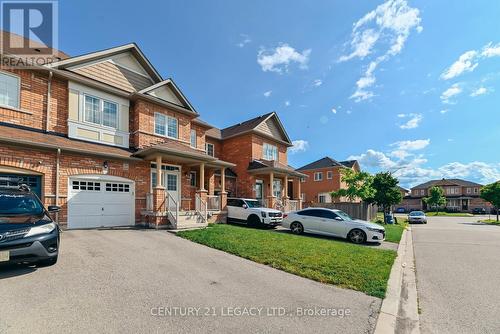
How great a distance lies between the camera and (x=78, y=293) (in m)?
4.57

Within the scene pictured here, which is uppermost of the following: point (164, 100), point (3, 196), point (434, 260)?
point (164, 100)

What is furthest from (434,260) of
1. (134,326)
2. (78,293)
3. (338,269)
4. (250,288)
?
(78,293)

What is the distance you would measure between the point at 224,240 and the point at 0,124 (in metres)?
10.0

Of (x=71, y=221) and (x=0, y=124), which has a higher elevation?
(x=0, y=124)

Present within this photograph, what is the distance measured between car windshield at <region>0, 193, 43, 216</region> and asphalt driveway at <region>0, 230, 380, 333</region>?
46.9 inches

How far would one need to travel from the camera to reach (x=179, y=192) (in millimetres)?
15844

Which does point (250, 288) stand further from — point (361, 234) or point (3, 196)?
point (361, 234)

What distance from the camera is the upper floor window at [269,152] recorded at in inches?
926

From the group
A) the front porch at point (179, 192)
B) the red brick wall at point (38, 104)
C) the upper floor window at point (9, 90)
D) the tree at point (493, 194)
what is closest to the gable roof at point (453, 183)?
the tree at point (493, 194)

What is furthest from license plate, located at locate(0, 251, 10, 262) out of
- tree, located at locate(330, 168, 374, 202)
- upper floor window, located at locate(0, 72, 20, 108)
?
tree, located at locate(330, 168, 374, 202)

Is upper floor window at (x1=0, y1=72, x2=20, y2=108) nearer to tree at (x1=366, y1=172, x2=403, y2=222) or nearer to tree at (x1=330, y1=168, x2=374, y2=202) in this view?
tree at (x1=330, y1=168, x2=374, y2=202)

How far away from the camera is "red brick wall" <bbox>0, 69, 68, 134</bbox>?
35.6 feet

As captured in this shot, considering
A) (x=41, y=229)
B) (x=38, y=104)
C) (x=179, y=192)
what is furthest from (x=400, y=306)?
(x=38, y=104)

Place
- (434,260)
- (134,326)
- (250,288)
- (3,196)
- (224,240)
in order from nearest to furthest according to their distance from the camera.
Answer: (134,326) → (250,288) → (3,196) → (434,260) → (224,240)
